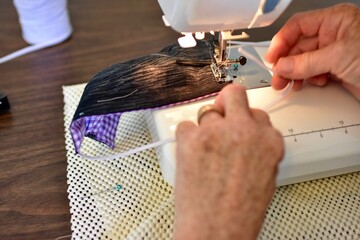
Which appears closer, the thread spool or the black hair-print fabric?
the black hair-print fabric

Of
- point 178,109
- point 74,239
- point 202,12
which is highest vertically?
point 202,12

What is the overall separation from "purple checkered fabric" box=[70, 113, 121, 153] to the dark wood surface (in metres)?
0.08

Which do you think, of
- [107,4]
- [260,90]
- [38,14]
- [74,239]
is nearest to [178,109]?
[260,90]

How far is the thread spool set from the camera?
94 centimetres

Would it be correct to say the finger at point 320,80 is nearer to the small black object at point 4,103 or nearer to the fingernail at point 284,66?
the fingernail at point 284,66

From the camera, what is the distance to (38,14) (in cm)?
96

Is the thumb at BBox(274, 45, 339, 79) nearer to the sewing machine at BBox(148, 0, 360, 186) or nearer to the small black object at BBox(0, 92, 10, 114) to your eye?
the sewing machine at BBox(148, 0, 360, 186)

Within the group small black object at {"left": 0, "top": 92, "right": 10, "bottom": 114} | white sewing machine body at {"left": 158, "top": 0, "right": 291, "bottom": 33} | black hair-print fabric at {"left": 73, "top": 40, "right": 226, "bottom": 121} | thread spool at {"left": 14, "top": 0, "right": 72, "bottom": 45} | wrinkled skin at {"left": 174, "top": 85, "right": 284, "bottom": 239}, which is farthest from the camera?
thread spool at {"left": 14, "top": 0, "right": 72, "bottom": 45}

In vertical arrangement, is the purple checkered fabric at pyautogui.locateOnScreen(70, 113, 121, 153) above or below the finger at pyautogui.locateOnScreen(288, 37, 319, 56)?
below

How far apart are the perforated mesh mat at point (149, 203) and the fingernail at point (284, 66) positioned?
0.19 meters

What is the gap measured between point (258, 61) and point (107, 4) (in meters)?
0.60

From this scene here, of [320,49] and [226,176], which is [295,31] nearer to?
[320,49]

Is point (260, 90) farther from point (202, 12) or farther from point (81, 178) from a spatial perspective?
point (81, 178)

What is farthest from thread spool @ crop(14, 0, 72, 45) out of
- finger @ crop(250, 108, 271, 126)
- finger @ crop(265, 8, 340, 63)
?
finger @ crop(250, 108, 271, 126)
